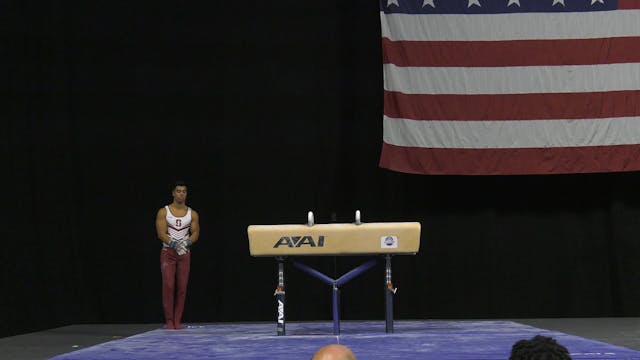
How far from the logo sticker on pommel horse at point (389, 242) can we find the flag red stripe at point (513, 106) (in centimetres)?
271

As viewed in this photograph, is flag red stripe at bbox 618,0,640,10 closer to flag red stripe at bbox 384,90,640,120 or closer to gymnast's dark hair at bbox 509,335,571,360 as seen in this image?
flag red stripe at bbox 384,90,640,120

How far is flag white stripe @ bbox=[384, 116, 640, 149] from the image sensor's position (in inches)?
361

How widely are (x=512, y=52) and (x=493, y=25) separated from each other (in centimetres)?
34

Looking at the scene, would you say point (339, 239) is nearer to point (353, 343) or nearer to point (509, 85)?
point (353, 343)

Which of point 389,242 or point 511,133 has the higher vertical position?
point 511,133

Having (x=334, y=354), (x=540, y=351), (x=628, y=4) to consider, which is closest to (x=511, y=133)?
(x=628, y=4)

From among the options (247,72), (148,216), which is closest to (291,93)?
(247,72)

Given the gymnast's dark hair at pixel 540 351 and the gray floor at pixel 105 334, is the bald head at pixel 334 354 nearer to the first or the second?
the gymnast's dark hair at pixel 540 351

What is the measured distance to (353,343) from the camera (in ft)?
18.7

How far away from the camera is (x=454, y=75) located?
9.30m

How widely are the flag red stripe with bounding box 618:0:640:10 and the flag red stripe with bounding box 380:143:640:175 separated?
1.45 meters

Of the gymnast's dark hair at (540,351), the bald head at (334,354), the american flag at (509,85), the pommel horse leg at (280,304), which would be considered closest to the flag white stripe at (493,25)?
the american flag at (509,85)

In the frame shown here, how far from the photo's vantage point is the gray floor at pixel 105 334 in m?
6.52

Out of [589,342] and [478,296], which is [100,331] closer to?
[478,296]
